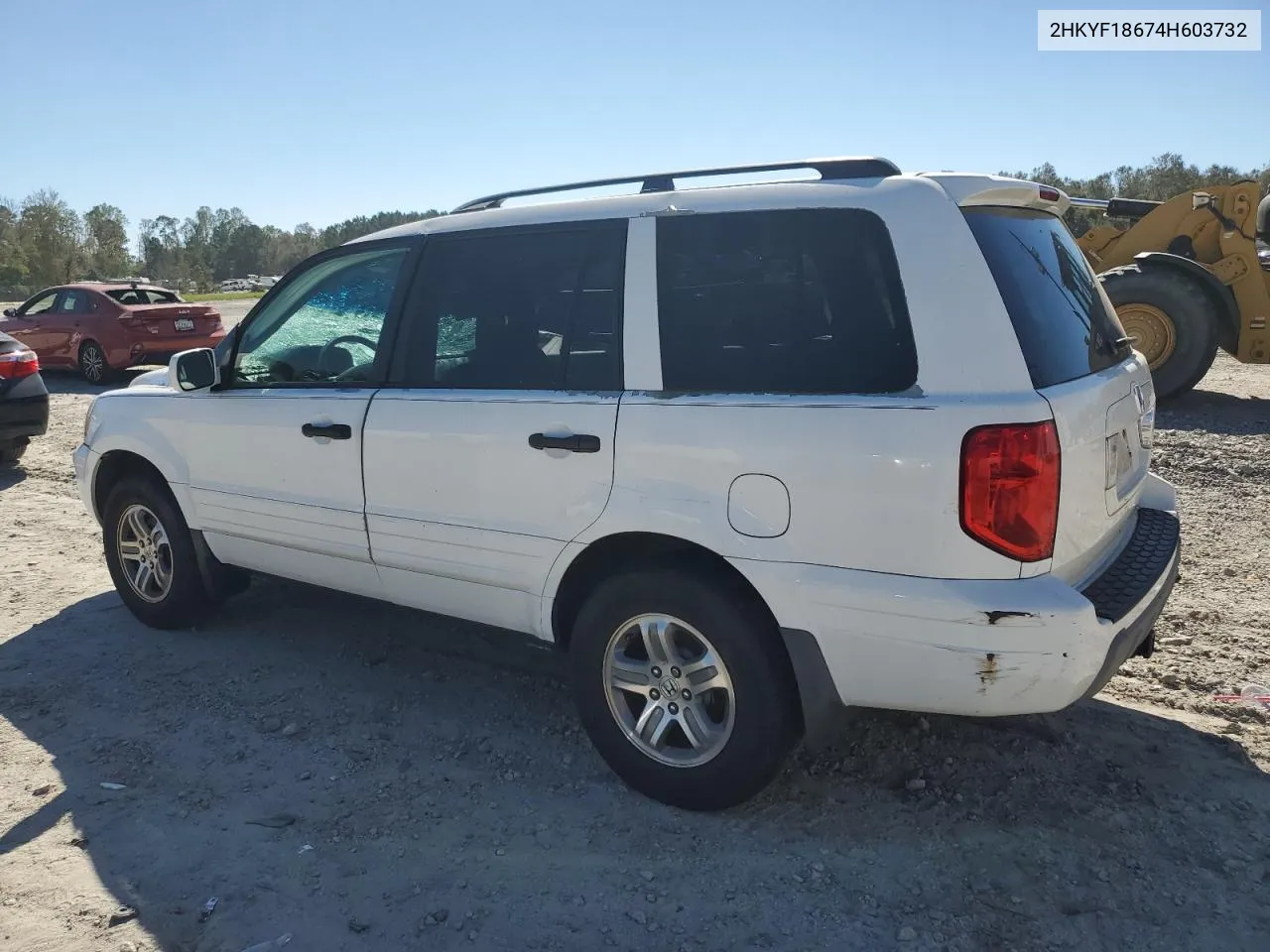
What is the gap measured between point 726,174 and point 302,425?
2.01 meters

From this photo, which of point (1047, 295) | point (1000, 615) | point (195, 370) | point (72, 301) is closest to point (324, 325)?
point (195, 370)

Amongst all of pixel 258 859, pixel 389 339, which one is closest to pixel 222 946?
pixel 258 859

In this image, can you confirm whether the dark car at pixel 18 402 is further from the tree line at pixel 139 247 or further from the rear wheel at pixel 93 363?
the tree line at pixel 139 247

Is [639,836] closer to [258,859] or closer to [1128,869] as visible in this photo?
[258,859]

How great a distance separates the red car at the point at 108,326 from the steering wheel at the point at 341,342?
12046 millimetres

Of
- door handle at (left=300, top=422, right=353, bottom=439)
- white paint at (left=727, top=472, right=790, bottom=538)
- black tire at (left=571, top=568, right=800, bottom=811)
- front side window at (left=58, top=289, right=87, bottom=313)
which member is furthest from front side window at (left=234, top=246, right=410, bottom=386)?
front side window at (left=58, top=289, right=87, bottom=313)

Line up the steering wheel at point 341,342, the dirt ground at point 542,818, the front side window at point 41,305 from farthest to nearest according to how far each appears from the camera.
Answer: the front side window at point 41,305, the steering wheel at point 341,342, the dirt ground at point 542,818

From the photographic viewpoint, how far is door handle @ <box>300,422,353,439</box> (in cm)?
383

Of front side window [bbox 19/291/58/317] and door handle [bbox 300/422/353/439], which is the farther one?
front side window [bbox 19/291/58/317]

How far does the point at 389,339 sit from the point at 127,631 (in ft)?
7.82

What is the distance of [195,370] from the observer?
4.34m

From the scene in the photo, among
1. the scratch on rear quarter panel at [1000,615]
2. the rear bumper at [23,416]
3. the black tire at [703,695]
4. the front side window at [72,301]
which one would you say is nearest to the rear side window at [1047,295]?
the scratch on rear quarter panel at [1000,615]

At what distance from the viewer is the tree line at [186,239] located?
4088 centimetres

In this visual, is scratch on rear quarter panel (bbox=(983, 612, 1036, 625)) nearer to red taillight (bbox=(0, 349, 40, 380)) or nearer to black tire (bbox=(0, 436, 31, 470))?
black tire (bbox=(0, 436, 31, 470))
